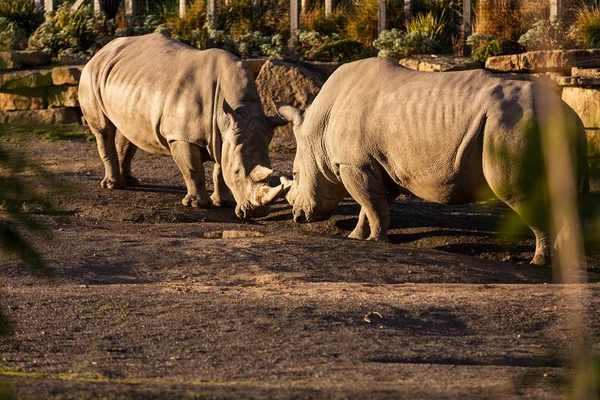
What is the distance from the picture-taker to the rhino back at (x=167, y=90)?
35.7 ft

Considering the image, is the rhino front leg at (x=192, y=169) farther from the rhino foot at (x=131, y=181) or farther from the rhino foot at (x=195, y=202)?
the rhino foot at (x=131, y=181)

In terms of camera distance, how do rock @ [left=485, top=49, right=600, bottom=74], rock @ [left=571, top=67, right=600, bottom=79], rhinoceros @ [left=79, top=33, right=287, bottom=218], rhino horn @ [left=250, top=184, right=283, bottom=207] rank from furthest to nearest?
rock @ [left=485, top=49, right=600, bottom=74] < rock @ [left=571, top=67, right=600, bottom=79] < rhinoceros @ [left=79, top=33, right=287, bottom=218] < rhino horn @ [left=250, top=184, right=283, bottom=207]

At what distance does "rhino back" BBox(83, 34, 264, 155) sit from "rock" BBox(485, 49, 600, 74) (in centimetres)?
484

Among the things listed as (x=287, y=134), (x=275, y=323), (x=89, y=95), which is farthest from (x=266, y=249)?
(x=287, y=134)

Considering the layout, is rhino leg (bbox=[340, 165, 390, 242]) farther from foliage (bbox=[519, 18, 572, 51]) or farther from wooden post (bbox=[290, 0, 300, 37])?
wooden post (bbox=[290, 0, 300, 37])

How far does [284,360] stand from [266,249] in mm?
3506

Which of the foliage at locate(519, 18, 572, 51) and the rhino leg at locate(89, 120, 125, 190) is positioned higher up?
the foliage at locate(519, 18, 572, 51)

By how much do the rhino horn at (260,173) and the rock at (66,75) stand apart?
7945 mm

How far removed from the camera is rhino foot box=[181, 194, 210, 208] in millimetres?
11328

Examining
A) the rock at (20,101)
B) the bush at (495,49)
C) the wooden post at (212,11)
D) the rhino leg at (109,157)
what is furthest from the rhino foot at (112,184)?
the wooden post at (212,11)

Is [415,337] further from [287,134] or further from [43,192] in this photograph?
[287,134]

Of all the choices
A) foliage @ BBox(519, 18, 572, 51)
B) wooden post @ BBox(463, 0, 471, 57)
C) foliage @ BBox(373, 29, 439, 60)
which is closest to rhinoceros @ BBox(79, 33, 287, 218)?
foliage @ BBox(373, 29, 439, 60)

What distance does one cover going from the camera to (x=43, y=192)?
2.63m

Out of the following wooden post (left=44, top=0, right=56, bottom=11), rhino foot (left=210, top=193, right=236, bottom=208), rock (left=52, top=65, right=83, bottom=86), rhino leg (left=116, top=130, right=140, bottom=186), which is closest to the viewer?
rhino foot (left=210, top=193, right=236, bottom=208)
